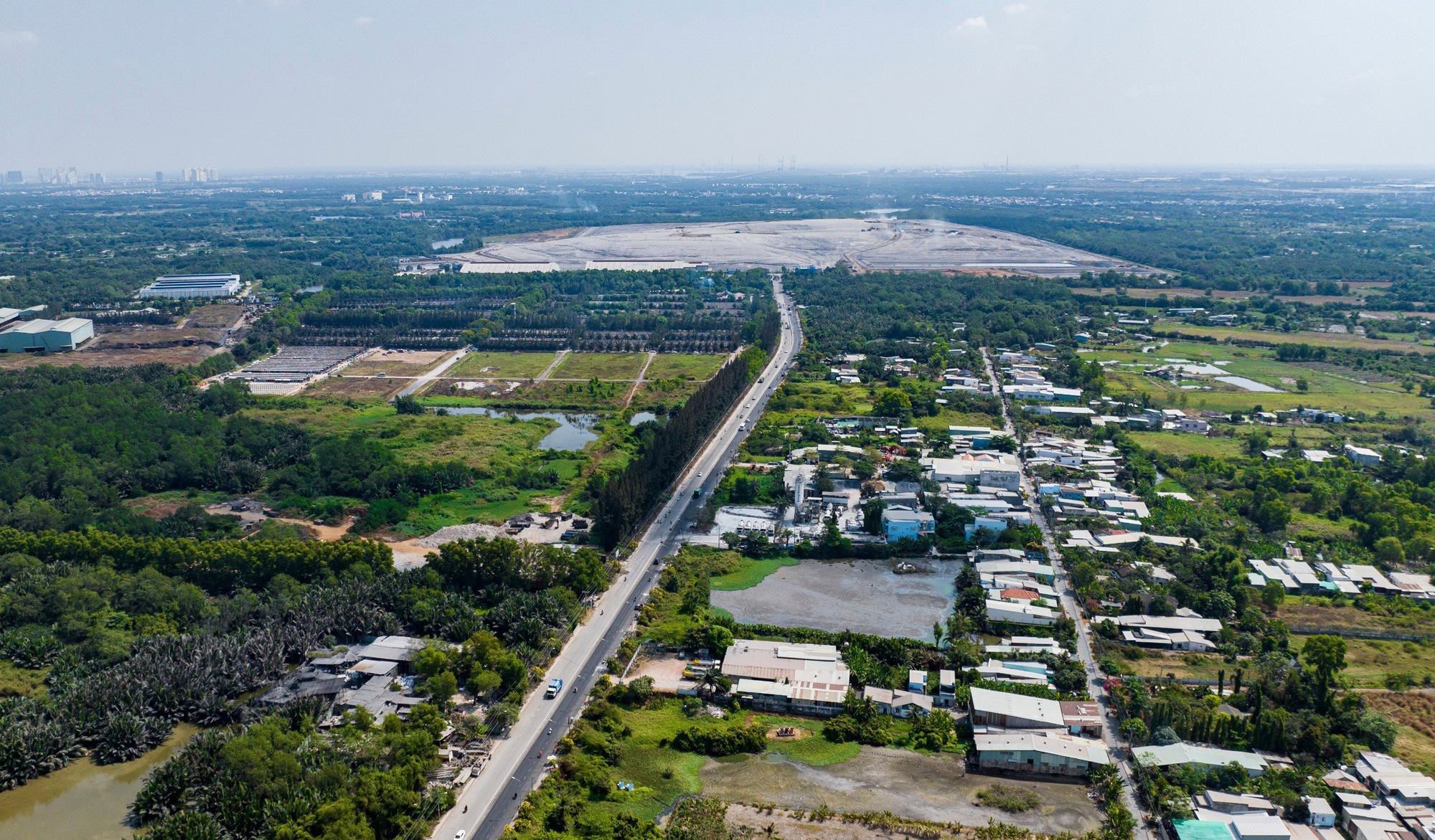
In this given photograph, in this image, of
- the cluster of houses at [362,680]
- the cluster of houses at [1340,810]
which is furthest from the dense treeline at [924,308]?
the cluster of houses at [1340,810]

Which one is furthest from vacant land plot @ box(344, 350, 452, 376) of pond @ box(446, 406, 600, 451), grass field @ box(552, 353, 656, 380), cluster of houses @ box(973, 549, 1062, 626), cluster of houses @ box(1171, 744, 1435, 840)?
cluster of houses @ box(1171, 744, 1435, 840)

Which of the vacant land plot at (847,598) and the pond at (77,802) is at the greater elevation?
the vacant land plot at (847,598)

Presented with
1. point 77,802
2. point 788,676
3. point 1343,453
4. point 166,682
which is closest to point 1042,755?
point 788,676

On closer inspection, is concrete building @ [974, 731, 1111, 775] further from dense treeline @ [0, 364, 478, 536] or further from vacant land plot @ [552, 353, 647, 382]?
vacant land plot @ [552, 353, 647, 382]

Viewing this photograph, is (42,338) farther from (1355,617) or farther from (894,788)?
(1355,617)

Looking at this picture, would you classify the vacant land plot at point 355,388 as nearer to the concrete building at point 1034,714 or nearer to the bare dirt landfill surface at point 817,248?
the concrete building at point 1034,714

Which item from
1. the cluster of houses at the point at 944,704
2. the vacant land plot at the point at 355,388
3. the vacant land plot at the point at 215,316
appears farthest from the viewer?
the vacant land plot at the point at 215,316

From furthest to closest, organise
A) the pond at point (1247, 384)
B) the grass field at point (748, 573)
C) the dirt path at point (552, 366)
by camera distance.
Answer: the dirt path at point (552, 366) < the pond at point (1247, 384) < the grass field at point (748, 573)
